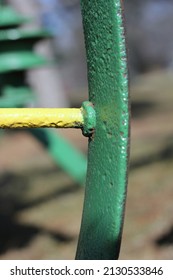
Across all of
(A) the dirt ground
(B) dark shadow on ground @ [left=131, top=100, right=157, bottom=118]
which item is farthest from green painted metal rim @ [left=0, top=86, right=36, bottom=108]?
(B) dark shadow on ground @ [left=131, top=100, right=157, bottom=118]

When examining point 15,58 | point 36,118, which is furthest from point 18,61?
point 36,118

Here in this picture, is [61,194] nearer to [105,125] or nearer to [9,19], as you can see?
[9,19]

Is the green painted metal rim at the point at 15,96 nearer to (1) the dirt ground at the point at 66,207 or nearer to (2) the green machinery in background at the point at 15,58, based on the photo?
(2) the green machinery in background at the point at 15,58

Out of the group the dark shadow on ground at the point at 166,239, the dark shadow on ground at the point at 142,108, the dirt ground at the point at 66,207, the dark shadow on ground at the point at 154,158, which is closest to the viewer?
the dark shadow on ground at the point at 166,239

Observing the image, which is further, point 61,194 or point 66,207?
point 61,194

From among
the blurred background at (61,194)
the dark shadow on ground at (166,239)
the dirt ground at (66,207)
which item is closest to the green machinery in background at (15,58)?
the blurred background at (61,194)
